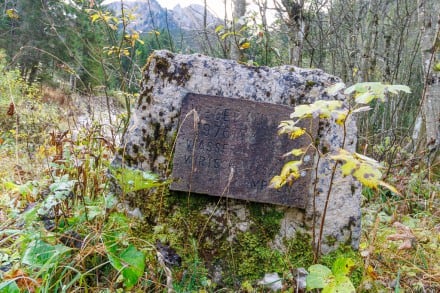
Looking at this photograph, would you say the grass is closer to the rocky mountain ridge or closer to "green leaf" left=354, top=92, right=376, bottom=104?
"green leaf" left=354, top=92, right=376, bottom=104

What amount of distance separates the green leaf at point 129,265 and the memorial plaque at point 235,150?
1.82 ft

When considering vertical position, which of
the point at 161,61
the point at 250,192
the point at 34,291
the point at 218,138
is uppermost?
the point at 161,61

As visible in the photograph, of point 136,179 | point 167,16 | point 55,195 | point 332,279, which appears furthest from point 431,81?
point 55,195

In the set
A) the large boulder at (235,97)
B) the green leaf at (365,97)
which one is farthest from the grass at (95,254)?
the green leaf at (365,97)

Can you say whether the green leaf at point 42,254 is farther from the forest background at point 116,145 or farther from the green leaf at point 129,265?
the green leaf at point 129,265

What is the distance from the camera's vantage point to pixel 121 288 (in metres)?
1.62

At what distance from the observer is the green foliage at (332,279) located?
1420 millimetres

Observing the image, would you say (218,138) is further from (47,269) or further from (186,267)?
(47,269)

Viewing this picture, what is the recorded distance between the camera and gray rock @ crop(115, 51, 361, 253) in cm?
204

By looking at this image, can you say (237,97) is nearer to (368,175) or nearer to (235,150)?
(235,150)

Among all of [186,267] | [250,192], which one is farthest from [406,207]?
[186,267]

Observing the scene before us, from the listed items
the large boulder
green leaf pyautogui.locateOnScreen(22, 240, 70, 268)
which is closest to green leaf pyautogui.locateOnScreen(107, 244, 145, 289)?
green leaf pyautogui.locateOnScreen(22, 240, 70, 268)

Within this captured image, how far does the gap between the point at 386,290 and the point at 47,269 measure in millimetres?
1657

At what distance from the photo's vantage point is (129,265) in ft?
4.83
